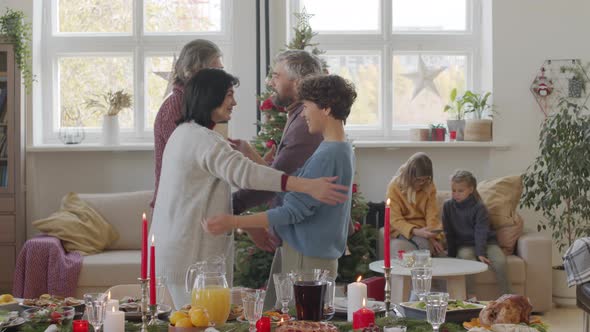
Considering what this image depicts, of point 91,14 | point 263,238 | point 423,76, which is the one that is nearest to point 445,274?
point 263,238

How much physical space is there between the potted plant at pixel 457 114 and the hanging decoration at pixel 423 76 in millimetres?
185

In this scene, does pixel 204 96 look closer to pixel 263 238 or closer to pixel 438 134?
pixel 263 238

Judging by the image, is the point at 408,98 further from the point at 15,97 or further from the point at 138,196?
the point at 15,97

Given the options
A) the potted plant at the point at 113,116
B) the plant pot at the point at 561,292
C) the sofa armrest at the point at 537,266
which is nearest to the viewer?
the sofa armrest at the point at 537,266

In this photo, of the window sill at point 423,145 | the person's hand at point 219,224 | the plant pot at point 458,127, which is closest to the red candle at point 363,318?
the person's hand at point 219,224

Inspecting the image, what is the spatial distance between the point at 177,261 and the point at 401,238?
328cm

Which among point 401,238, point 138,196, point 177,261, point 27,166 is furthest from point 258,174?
point 27,166

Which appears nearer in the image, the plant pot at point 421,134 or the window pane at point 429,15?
the plant pot at point 421,134

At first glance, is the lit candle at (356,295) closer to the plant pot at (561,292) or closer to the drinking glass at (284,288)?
the drinking glass at (284,288)

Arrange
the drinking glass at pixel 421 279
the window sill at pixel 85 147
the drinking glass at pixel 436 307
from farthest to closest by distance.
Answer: the window sill at pixel 85 147 < the drinking glass at pixel 421 279 < the drinking glass at pixel 436 307

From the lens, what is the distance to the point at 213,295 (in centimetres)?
259

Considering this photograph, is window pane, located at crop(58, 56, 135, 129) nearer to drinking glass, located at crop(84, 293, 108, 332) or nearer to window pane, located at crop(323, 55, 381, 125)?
window pane, located at crop(323, 55, 381, 125)

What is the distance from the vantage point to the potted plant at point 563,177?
6.22 meters

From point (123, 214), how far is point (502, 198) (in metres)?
2.59
